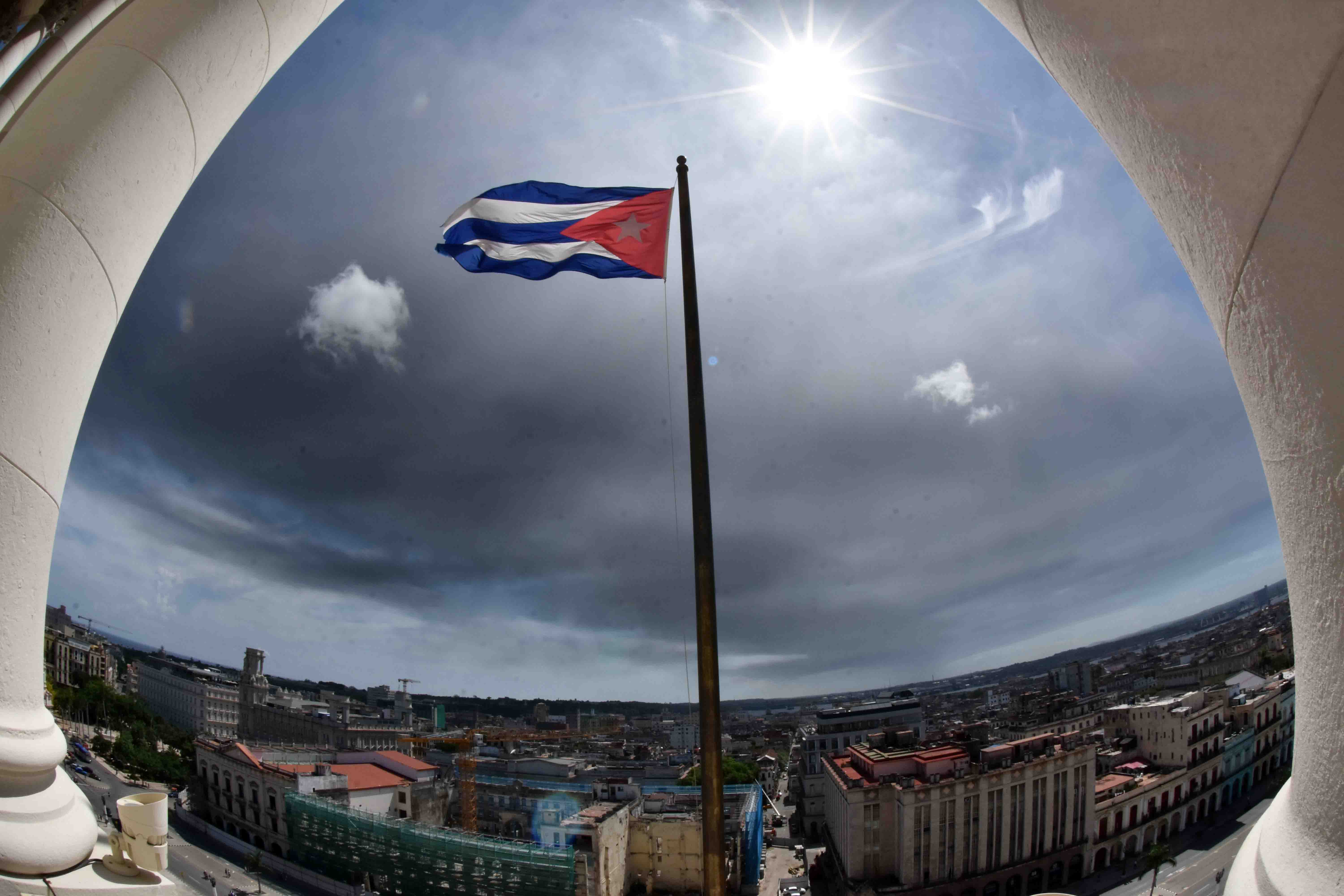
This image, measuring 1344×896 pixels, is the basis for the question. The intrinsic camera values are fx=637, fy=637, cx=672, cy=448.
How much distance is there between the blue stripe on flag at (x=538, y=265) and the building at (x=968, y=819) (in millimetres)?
30798

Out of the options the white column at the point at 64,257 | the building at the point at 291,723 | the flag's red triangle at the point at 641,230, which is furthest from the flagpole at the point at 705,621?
the building at the point at 291,723

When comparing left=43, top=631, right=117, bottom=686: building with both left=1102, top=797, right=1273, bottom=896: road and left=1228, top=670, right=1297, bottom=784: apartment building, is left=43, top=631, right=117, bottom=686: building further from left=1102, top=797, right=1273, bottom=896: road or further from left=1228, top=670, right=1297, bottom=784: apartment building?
left=1228, top=670, right=1297, bottom=784: apartment building

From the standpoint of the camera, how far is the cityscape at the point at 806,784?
28.3 m

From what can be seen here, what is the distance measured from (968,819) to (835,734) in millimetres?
20485

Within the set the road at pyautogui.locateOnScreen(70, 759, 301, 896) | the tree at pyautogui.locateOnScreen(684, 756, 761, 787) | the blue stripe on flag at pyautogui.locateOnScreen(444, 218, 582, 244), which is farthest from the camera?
the tree at pyautogui.locateOnScreen(684, 756, 761, 787)

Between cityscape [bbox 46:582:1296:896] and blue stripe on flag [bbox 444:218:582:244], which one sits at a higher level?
blue stripe on flag [bbox 444:218:582:244]

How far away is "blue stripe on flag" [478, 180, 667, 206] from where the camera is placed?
4383 millimetres

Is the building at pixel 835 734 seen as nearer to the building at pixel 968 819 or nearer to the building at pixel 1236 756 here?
the building at pixel 968 819

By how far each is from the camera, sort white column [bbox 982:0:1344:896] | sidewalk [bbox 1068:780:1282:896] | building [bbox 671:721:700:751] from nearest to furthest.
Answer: white column [bbox 982:0:1344:896]
sidewalk [bbox 1068:780:1282:896]
building [bbox 671:721:700:751]

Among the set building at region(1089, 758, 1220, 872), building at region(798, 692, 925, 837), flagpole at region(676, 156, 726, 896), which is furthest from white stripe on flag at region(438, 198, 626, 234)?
building at region(798, 692, 925, 837)

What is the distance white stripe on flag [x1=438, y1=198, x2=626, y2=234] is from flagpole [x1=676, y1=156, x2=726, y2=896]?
1.50 meters

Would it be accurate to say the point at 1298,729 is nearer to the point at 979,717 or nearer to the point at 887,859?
the point at 887,859

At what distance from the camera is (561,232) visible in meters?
4.44

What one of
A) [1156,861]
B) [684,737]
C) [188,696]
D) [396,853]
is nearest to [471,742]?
[684,737]
